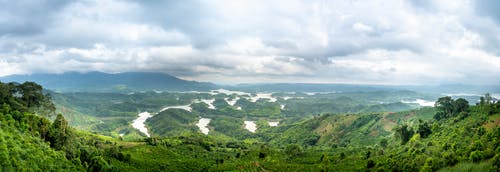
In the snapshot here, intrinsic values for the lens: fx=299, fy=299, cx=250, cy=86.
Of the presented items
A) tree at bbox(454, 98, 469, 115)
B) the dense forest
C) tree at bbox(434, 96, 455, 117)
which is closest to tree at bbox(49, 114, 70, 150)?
the dense forest

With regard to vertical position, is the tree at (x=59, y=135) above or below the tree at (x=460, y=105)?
below

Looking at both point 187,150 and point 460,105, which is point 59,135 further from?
point 460,105

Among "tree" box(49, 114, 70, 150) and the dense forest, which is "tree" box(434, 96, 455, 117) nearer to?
the dense forest

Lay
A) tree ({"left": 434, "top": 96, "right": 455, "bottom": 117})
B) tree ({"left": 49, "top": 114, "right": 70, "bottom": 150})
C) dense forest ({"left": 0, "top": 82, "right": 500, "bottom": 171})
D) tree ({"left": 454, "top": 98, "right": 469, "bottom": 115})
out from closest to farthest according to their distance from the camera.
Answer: dense forest ({"left": 0, "top": 82, "right": 500, "bottom": 171})
tree ({"left": 49, "top": 114, "right": 70, "bottom": 150})
tree ({"left": 454, "top": 98, "right": 469, "bottom": 115})
tree ({"left": 434, "top": 96, "right": 455, "bottom": 117})

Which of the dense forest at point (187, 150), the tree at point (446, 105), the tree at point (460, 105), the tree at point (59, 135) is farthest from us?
the tree at point (446, 105)

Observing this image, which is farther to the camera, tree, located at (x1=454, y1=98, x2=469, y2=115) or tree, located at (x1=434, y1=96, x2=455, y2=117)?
tree, located at (x1=434, y1=96, x2=455, y2=117)

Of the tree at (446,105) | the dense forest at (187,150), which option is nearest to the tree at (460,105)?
the dense forest at (187,150)

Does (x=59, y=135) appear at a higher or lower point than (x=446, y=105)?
lower

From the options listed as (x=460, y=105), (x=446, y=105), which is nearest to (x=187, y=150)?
(x=446, y=105)

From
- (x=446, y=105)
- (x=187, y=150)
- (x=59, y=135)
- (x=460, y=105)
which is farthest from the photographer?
(x=187, y=150)

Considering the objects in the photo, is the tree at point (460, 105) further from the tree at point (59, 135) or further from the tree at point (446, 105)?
→ the tree at point (59, 135)

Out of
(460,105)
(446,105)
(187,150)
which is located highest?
(460,105)
